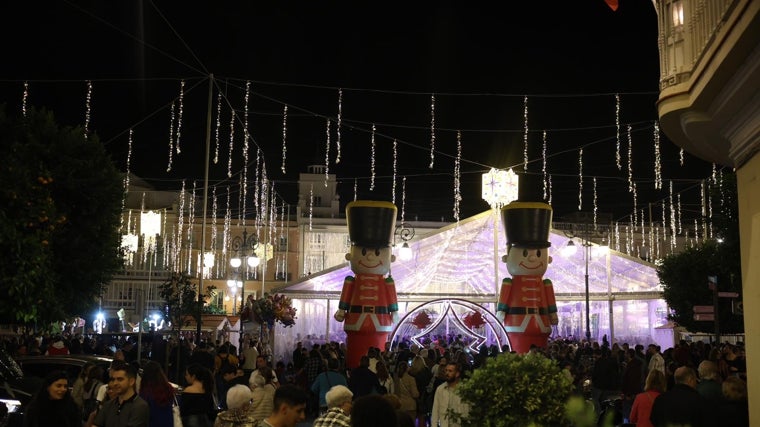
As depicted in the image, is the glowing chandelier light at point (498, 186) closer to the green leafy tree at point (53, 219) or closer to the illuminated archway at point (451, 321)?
the illuminated archway at point (451, 321)

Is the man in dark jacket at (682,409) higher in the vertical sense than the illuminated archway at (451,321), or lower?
lower

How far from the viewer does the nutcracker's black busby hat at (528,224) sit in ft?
78.2

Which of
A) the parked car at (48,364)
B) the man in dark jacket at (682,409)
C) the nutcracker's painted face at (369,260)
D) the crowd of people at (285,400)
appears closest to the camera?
the crowd of people at (285,400)

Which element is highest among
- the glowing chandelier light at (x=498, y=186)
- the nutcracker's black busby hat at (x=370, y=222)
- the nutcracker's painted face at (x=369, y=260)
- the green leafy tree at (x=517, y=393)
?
the glowing chandelier light at (x=498, y=186)

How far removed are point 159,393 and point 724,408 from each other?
530 cm

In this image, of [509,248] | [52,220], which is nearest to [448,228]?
[509,248]

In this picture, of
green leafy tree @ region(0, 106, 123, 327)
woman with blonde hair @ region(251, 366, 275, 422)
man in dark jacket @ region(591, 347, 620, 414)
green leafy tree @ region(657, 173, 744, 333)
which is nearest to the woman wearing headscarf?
woman with blonde hair @ region(251, 366, 275, 422)

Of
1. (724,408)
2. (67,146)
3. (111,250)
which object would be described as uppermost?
(67,146)

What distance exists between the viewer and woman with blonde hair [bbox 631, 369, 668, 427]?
8578mm

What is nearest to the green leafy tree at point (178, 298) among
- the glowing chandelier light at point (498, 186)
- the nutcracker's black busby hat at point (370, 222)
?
the nutcracker's black busby hat at point (370, 222)

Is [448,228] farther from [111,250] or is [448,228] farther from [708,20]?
[708,20]

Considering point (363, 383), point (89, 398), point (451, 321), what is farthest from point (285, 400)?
point (451, 321)

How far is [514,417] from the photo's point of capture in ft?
21.6

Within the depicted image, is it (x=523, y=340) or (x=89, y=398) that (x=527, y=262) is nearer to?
(x=523, y=340)
